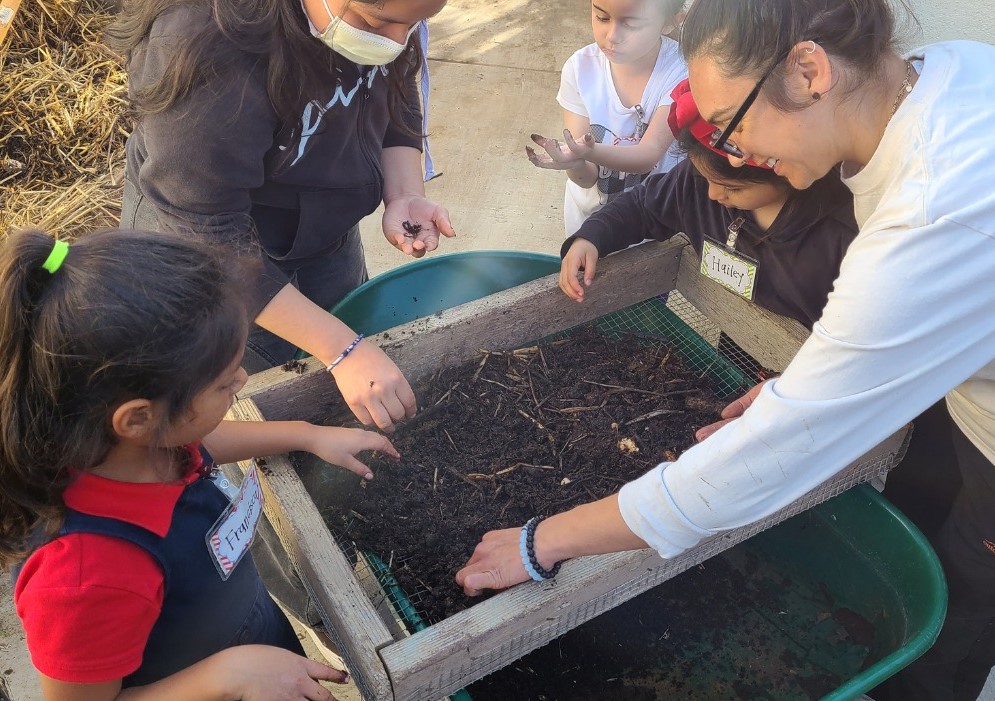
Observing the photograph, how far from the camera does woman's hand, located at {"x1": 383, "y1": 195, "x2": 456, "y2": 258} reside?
5.82ft

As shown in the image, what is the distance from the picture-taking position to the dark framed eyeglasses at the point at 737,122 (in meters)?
1.13

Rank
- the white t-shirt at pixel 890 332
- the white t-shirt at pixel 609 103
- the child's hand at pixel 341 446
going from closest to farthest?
the white t-shirt at pixel 890 332 → the child's hand at pixel 341 446 → the white t-shirt at pixel 609 103

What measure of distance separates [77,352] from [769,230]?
1297 mm

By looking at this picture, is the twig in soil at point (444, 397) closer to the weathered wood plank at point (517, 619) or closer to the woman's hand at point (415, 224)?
the woman's hand at point (415, 224)

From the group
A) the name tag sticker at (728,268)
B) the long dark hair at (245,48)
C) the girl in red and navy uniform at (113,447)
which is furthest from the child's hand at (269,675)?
the name tag sticker at (728,268)

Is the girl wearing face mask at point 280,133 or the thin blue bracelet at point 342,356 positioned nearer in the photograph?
the girl wearing face mask at point 280,133

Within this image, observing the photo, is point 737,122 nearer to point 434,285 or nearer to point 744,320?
point 744,320

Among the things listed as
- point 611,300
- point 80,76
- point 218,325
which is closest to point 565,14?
point 80,76

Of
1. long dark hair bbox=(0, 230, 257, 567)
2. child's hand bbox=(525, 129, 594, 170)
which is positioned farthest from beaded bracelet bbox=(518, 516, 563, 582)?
child's hand bbox=(525, 129, 594, 170)

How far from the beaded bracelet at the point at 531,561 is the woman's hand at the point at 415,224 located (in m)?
0.75

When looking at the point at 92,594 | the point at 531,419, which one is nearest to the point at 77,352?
the point at 92,594

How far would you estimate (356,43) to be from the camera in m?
1.41

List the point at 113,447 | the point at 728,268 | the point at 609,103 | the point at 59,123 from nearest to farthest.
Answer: the point at 113,447, the point at 728,268, the point at 609,103, the point at 59,123

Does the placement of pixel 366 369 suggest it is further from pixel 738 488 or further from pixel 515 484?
pixel 738 488
